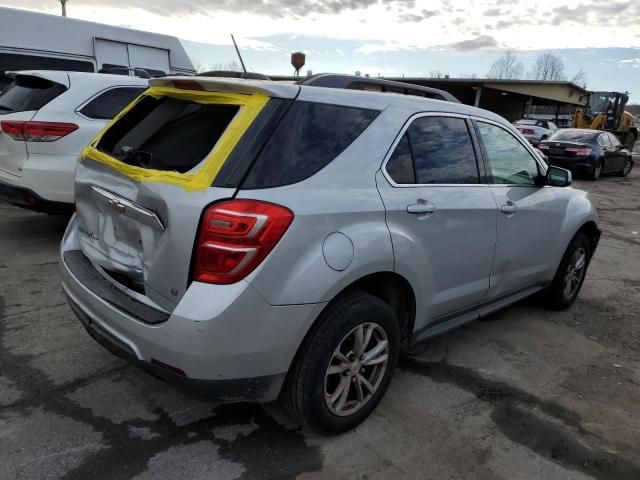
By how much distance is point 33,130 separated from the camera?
4.96 meters

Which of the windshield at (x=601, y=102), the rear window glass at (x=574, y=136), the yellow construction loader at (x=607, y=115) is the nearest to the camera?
the rear window glass at (x=574, y=136)

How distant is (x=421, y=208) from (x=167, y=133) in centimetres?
141

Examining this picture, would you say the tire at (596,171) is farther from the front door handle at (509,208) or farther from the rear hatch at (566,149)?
the front door handle at (509,208)

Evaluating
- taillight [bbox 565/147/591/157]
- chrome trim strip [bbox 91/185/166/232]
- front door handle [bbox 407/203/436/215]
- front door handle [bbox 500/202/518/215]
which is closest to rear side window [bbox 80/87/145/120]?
chrome trim strip [bbox 91/185/166/232]

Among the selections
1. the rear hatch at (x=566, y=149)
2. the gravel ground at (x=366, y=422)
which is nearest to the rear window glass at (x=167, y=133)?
the gravel ground at (x=366, y=422)

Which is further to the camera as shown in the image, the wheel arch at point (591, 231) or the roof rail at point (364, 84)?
the wheel arch at point (591, 231)

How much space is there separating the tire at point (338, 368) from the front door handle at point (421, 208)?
1.70ft

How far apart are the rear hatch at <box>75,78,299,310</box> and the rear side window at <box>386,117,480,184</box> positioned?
0.74m

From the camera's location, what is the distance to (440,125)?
3.12 meters

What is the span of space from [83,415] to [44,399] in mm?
305

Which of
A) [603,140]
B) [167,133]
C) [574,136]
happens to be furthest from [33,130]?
[603,140]

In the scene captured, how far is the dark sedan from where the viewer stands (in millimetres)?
15477

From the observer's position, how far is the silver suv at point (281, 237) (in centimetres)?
214

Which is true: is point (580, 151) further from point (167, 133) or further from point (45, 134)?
point (167, 133)
